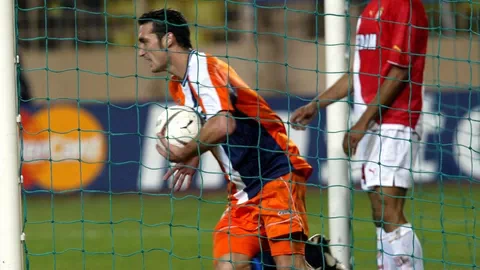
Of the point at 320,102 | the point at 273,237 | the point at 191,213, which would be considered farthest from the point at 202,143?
the point at 191,213

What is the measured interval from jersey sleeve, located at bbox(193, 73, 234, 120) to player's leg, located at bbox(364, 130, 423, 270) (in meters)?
0.91

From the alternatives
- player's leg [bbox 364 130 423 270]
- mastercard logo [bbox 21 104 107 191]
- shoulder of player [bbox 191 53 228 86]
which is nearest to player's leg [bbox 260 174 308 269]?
player's leg [bbox 364 130 423 270]

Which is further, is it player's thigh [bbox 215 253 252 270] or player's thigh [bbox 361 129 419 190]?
player's thigh [bbox 361 129 419 190]

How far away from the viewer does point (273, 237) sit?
4926 mm

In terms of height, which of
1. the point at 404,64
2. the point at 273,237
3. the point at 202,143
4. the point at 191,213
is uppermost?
the point at 404,64

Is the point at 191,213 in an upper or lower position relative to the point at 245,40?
lower

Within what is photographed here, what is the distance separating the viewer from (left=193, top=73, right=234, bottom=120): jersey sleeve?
15.6ft

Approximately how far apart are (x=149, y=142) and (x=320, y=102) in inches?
212

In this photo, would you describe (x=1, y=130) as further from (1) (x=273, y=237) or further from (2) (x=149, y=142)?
(2) (x=149, y=142)

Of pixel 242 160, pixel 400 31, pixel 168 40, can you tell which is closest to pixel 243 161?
pixel 242 160

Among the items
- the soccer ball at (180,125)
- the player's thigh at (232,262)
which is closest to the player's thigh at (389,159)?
the player's thigh at (232,262)

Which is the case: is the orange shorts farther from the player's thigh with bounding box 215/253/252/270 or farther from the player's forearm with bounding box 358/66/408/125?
the player's forearm with bounding box 358/66/408/125

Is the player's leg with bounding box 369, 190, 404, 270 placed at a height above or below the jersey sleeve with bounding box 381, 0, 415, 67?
below

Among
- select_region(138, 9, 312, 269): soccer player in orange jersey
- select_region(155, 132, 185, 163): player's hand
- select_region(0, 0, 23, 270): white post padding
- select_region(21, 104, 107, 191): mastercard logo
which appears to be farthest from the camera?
select_region(21, 104, 107, 191): mastercard logo
